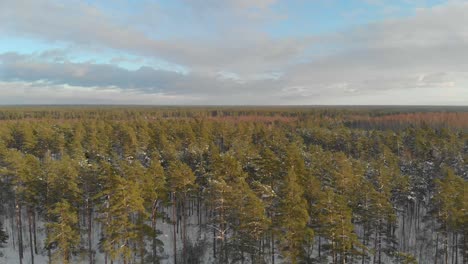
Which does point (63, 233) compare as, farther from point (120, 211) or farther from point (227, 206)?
point (227, 206)

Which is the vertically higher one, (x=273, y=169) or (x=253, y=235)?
(x=273, y=169)

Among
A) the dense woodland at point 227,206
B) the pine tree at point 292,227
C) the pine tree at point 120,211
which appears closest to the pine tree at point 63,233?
the dense woodland at point 227,206

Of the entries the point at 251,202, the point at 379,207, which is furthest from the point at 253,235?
the point at 379,207

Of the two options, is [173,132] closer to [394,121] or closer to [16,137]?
[16,137]

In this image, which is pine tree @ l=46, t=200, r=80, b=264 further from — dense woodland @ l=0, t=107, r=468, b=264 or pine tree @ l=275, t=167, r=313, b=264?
pine tree @ l=275, t=167, r=313, b=264

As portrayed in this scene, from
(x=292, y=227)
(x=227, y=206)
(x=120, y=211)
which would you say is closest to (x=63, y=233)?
(x=120, y=211)

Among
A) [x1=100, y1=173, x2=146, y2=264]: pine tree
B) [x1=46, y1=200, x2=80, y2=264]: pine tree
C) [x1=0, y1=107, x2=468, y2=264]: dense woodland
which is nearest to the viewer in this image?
[x1=46, y1=200, x2=80, y2=264]: pine tree

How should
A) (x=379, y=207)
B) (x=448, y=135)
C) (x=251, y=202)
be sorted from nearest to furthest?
(x=251, y=202) → (x=379, y=207) → (x=448, y=135)

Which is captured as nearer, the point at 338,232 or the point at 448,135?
the point at 338,232

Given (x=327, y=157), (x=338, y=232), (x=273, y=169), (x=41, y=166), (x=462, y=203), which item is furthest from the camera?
(x=327, y=157)

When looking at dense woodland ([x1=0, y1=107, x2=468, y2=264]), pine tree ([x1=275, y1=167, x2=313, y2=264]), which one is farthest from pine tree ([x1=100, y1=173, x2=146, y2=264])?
pine tree ([x1=275, y1=167, x2=313, y2=264])

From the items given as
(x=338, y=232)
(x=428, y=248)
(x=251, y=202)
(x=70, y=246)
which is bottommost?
(x=428, y=248)
